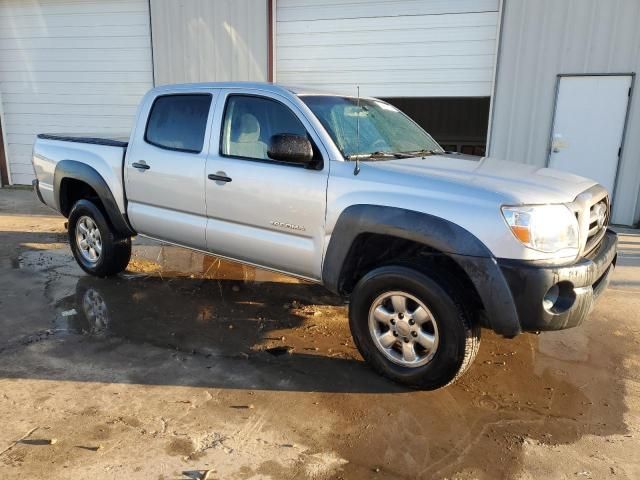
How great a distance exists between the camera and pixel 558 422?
2938mm

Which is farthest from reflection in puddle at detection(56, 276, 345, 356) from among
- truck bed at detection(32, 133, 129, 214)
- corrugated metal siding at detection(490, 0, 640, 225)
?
corrugated metal siding at detection(490, 0, 640, 225)

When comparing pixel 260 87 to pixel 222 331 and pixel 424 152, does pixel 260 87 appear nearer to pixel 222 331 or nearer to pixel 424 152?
pixel 424 152

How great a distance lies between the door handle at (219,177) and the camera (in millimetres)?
3967

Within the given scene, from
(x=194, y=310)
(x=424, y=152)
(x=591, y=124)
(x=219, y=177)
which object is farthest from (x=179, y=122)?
(x=591, y=124)

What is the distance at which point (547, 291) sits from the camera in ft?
9.03

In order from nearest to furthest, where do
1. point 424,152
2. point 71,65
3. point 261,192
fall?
point 261,192 → point 424,152 → point 71,65

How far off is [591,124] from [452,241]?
6.63m

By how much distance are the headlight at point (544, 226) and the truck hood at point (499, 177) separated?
0.19ft

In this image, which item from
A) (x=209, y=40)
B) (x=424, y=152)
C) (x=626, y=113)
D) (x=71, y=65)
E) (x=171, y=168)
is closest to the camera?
(x=424, y=152)

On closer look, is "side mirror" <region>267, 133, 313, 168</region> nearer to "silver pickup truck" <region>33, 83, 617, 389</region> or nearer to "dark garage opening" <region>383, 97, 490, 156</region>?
"silver pickup truck" <region>33, 83, 617, 389</region>

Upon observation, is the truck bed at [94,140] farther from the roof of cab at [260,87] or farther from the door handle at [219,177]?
the door handle at [219,177]

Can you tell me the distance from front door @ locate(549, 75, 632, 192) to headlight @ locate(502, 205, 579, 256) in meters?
6.14

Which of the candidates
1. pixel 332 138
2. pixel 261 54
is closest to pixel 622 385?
pixel 332 138

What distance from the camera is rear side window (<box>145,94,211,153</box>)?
14.1 ft
